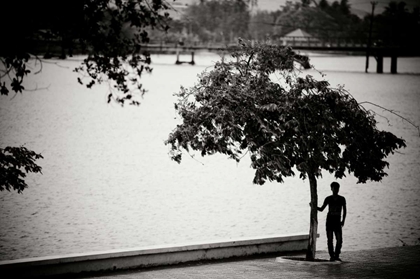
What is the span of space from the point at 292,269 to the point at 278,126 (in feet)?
6.93

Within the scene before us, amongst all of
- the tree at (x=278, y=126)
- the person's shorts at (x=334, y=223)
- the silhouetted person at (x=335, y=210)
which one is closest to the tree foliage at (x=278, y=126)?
the tree at (x=278, y=126)

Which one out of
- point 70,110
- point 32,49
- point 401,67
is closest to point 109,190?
point 32,49

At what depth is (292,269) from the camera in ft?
27.2

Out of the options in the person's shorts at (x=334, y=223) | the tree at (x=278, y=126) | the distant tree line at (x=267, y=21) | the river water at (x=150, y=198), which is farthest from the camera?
the distant tree line at (x=267, y=21)

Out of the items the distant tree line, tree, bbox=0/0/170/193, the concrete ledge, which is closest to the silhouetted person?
the concrete ledge

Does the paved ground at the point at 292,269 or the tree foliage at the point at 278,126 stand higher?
the tree foliage at the point at 278,126

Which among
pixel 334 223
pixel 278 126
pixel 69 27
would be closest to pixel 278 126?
pixel 278 126

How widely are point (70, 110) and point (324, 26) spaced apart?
102 meters

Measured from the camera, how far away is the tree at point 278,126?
8.48m

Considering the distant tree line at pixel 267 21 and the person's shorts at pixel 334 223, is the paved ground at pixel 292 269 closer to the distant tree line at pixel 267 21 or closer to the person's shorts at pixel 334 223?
the person's shorts at pixel 334 223

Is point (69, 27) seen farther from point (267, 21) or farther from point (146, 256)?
point (267, 21)

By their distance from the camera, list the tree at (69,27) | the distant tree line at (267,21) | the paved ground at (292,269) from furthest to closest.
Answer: the distant tree line at (267,21) → the paved ground at (292,269) → the tree at (69,27)

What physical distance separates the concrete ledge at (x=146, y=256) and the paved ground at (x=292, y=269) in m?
0.21

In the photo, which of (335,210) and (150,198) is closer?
(335,210)
